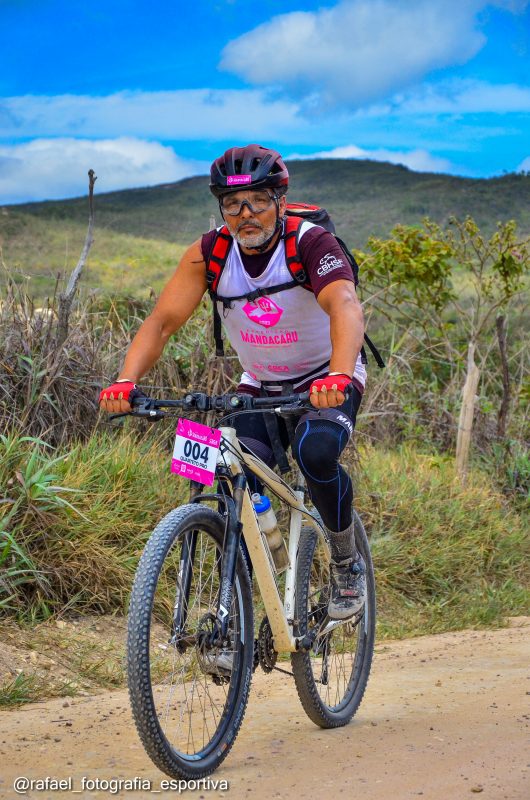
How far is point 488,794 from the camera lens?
12.6 feet

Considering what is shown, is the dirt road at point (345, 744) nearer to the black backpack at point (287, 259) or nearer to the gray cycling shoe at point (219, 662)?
the gray cycling shoe at point (219, 662)

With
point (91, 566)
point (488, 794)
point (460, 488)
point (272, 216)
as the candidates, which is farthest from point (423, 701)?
point (460, 488)

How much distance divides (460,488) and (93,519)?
151 inches

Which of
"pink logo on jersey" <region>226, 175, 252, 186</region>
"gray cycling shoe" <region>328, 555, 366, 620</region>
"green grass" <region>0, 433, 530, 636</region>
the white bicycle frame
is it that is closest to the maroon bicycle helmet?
"pink logo on jersey" <region>226, 175, 252, 186</region>

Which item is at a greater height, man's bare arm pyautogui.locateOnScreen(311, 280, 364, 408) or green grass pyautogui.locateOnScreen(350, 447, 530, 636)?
man's bare arm pyautogui.locateOnScreen(311, 280, 364, 408)

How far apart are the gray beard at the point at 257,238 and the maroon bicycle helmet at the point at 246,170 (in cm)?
18

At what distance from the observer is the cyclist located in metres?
4.41

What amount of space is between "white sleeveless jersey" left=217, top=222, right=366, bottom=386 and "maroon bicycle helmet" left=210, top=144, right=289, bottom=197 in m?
0.25

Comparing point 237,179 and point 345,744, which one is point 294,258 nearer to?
point 237,179

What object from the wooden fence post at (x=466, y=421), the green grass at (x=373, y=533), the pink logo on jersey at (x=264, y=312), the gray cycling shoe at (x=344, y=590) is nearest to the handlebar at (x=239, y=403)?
the pink logo on jersey at (x=264, y=312)

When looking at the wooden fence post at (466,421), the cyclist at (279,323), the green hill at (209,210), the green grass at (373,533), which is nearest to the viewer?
the cyclist at (279,323)

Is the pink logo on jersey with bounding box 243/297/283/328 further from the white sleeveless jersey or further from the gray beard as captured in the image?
the gray beard

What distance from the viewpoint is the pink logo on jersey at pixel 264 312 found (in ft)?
15.1

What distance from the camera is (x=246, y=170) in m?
4.50
